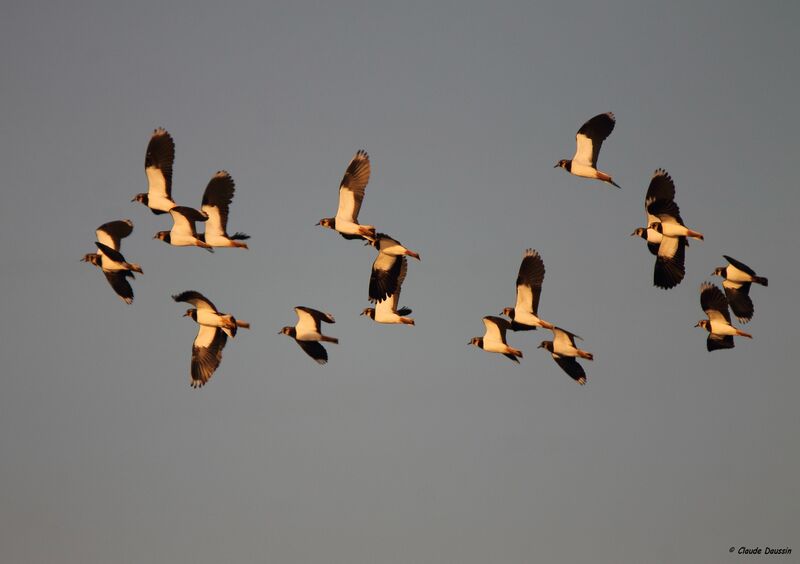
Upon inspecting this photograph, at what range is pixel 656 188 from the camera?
2346 inches

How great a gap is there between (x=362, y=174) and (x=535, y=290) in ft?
24.2

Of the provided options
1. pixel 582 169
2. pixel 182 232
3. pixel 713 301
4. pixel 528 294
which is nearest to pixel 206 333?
pixel 182 232

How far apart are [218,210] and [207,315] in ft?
12.3

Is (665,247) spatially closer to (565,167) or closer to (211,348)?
(565,167)

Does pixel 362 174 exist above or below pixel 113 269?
above

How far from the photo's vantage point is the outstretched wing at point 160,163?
61125mm

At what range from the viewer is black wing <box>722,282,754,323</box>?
61.4 metres

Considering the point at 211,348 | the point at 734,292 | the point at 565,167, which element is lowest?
the point at 211,348

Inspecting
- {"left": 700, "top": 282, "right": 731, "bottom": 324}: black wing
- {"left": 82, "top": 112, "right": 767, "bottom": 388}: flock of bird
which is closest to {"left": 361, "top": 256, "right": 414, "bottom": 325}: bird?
{"left": 82, "top": 112, "right": 767, "bottom": 388}: flock of bird

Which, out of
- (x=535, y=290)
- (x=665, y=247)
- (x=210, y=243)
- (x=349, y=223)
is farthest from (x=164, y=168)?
(x=665, y=247)

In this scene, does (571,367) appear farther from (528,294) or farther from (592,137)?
(592,137)

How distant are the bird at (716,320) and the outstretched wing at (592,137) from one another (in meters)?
6.15

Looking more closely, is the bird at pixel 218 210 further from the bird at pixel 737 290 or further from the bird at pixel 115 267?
the bird at pixel 737 290

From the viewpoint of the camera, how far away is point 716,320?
6153cm
